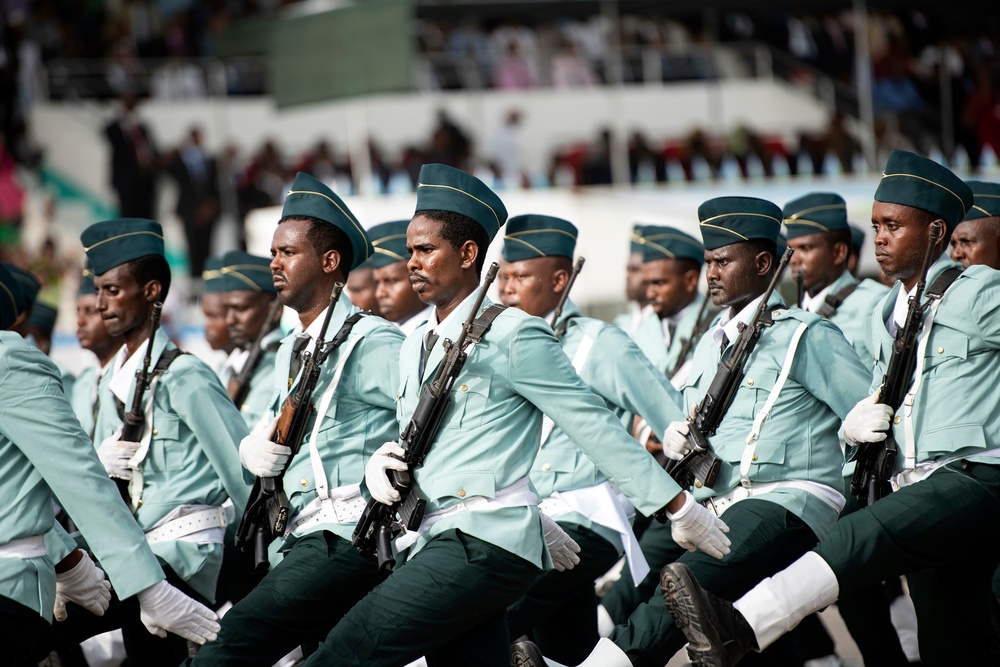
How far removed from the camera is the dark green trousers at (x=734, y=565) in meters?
4.66

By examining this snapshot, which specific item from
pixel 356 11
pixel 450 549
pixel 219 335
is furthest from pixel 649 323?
pixel 356 11

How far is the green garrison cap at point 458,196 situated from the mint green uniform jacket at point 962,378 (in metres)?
1.57

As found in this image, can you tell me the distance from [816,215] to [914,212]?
7.04 feet

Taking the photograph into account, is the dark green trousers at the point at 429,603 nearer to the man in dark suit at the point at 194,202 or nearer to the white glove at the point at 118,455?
the white glove at the point at 118,455

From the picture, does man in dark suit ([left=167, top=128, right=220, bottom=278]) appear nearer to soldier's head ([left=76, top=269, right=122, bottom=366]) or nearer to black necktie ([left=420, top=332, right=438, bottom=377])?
soldier's head ([left=76, top=269, right=122, bottom=366])

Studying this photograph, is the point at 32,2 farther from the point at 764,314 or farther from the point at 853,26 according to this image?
the point at 764,314

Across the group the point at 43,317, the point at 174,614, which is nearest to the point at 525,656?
the point at 174,614

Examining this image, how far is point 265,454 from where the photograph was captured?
4719mm

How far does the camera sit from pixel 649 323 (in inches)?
308

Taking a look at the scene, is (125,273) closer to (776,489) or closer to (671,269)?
(776,489)

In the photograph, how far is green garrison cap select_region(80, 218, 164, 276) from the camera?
18.1ft

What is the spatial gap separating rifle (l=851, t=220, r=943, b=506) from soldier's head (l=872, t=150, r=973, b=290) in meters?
0.05

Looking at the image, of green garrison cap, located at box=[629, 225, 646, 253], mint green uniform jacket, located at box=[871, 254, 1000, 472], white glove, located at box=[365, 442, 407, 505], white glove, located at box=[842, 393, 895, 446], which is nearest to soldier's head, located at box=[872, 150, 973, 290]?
mint green uniform jacket, located at box=[871, 254, 1000, 472]

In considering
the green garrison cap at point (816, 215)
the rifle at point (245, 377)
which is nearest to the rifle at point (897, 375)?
the green garrison cap at point (816, 215)
